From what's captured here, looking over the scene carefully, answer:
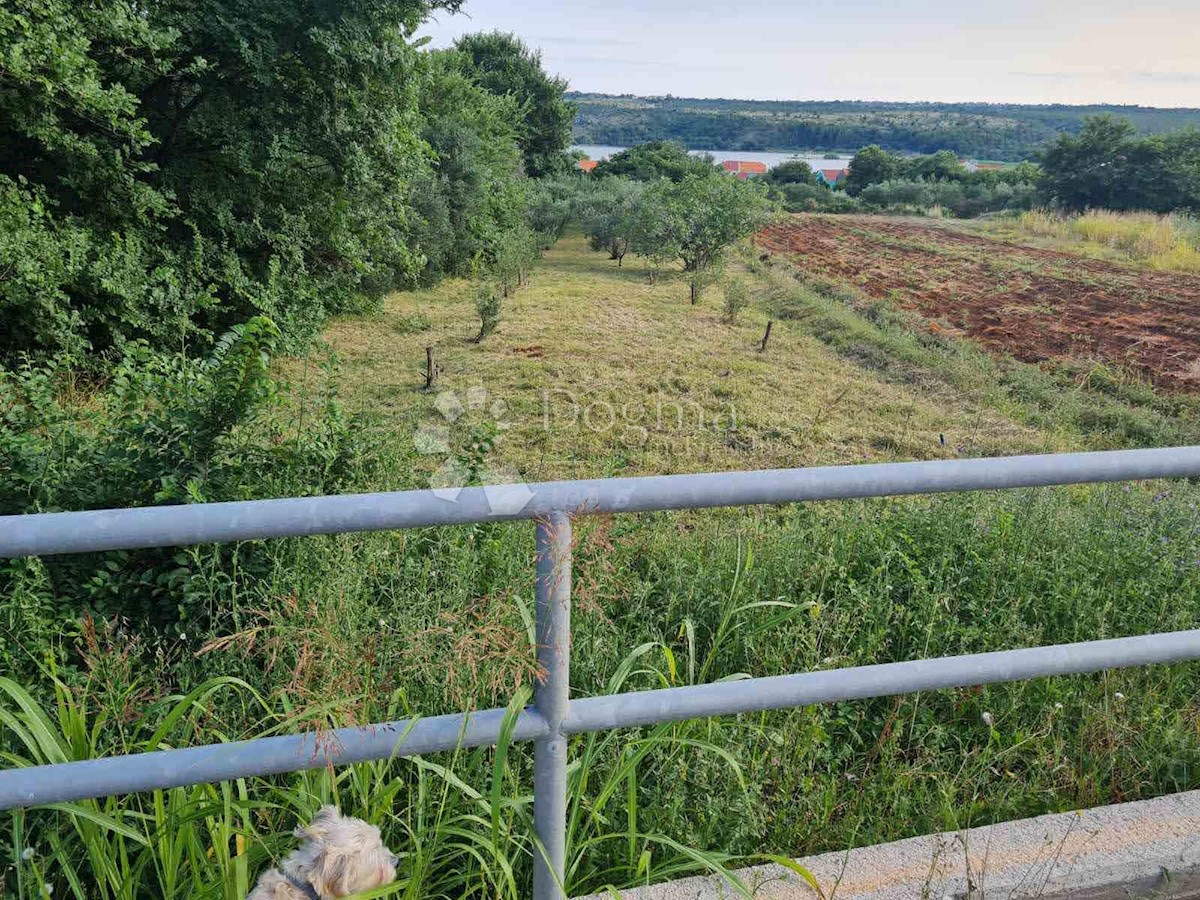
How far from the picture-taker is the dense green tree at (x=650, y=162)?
30.8 meters

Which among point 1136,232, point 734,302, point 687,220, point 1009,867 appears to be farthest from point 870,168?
point 1009,867

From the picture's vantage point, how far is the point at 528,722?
4.60ft

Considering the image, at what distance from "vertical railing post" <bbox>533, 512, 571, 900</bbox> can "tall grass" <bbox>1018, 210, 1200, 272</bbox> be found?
23069 mm

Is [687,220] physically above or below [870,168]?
below

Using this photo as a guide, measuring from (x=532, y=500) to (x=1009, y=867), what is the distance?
1.14 meters

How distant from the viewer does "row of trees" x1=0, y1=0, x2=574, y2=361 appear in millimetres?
8109

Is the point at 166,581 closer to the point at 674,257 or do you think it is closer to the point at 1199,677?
the point at 1199,677

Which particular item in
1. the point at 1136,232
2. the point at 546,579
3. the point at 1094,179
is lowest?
the point at 546,579

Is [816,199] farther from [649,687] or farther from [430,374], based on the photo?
[649,687]

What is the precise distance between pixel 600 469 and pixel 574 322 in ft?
22.3

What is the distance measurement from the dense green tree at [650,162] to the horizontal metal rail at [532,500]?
28678 millimetres

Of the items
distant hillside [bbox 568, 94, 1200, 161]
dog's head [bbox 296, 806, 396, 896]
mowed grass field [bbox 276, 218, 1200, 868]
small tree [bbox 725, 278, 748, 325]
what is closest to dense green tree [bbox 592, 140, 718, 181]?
distant hillside [bbox 568, 94, 1200, 161]

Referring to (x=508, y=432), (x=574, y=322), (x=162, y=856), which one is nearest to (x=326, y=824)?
(x=162, y=856)

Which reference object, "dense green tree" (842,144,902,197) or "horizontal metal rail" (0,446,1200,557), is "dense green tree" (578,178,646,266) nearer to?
"horizontal metal rail" (0,446,1200,557)
